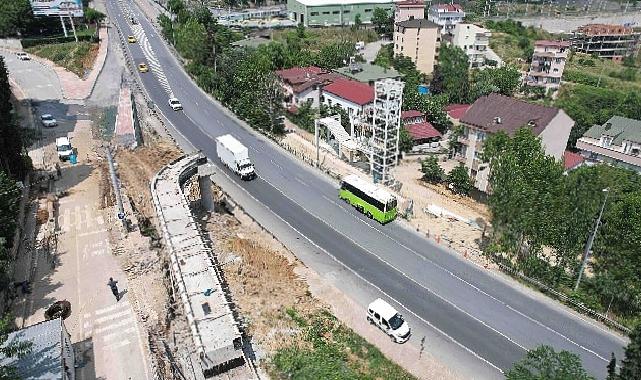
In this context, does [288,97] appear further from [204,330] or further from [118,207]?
[204,330]

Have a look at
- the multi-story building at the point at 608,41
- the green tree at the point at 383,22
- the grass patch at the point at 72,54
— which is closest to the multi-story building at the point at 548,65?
the multi-story building at the point at 608,41

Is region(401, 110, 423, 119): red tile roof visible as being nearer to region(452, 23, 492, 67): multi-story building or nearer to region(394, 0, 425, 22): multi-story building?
region(452, 23, 492, 67): multi-story building

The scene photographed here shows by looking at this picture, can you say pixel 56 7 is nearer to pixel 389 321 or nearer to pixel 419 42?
pixel 419 42

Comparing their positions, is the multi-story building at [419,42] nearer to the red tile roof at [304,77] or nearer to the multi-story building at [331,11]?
the red tile roof at [304,77]

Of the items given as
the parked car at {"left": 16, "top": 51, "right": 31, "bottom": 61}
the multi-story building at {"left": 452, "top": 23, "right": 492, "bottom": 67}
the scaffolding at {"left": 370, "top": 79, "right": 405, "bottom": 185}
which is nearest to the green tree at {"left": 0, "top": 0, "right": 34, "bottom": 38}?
the parked car at {"left": 16, "top": 51, "right": 31, "bottom": 61}

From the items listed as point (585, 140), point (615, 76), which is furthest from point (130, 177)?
point (615, 76)
